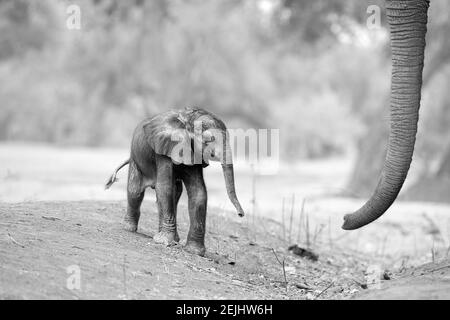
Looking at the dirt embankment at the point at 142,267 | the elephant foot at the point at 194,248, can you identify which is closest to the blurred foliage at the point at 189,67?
the dirt embankment at the point at 142,267

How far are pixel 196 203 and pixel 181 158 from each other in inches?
19.7

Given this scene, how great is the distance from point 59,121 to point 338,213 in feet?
134

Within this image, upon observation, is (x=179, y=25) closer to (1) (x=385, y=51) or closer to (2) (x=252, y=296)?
(1) (x=385, y=51)

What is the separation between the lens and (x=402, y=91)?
17.7 ft

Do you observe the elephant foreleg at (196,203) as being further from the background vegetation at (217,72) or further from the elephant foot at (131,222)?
the background vegetation at (217,72)

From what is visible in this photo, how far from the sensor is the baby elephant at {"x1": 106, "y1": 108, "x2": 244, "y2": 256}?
6.59 m

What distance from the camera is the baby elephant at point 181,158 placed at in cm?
659

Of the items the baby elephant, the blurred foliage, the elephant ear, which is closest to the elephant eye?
the baby elephant

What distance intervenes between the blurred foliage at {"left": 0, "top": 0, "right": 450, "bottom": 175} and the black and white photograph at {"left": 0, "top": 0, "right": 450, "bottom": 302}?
123 millimetres

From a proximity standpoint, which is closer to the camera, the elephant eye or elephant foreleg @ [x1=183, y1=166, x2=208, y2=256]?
the elephant eye

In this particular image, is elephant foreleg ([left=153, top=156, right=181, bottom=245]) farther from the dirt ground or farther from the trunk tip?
the trunk tip

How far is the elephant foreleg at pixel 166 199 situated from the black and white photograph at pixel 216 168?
0.02 meters

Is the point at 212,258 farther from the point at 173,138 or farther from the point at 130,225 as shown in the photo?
the point at 173,138
